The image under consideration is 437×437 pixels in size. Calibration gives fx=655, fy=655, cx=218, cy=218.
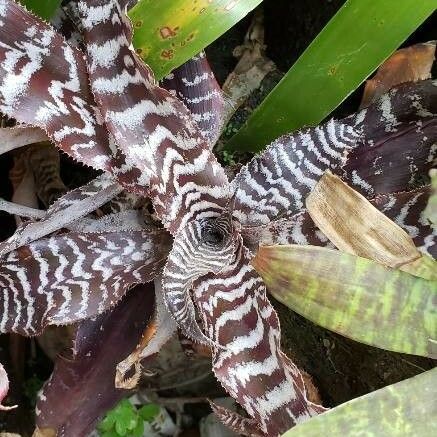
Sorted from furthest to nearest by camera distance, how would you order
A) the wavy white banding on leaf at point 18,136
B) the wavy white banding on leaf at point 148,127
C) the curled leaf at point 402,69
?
the curled leaf at point 402,69 → the wavy white banding on leaf at point 18,136 → the wavy white banding on leaf at point 148,127

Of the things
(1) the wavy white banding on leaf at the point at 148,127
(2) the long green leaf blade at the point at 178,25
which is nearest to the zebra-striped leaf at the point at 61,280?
(1) the wavy white banding on leaf at the point at 148,127

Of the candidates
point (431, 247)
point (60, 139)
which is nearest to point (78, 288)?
point (60, 139)

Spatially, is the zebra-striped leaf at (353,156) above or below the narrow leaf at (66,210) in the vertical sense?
below

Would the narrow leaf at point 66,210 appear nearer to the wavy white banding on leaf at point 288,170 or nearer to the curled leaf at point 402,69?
the wavy white banding on leaf at point 288,170

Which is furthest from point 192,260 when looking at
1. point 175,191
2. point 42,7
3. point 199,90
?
point 42,7

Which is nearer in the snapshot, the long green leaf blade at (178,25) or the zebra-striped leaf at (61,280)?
the long green leaf blade at (178,25)

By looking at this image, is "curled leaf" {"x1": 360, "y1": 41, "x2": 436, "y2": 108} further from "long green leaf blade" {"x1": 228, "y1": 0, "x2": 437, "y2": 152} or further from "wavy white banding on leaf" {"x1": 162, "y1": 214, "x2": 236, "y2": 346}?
"wavy white banding on leaf" {"x1": 162, "y1": 214, "x2": 236, "y2": 346}

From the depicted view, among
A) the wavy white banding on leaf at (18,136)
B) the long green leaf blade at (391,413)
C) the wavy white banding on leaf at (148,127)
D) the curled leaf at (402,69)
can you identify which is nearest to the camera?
the long green leaf blade at (391,413)
